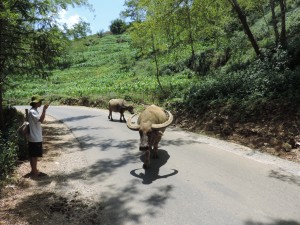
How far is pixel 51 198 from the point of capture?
7617 mm

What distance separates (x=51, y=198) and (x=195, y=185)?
334cm

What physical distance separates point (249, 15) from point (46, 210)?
113ft

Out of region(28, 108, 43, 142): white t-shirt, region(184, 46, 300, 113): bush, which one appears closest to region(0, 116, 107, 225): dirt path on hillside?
region(28, 108, 43, 142): white t-shirt

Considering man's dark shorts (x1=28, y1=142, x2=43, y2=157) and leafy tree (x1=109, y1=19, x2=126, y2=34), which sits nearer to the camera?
man's dark shorts (x1=28, y1=142, x2=43, y2=157)

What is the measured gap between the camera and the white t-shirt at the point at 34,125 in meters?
8.78

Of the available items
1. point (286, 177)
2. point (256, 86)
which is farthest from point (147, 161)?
point (256, 86)

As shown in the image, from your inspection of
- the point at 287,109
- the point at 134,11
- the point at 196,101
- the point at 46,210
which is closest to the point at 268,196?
the point at 46,210

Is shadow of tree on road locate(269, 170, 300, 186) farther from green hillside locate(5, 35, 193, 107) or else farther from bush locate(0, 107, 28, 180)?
green hillside locate(5, 35, 193, 107)

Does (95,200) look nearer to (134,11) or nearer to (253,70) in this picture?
(253,70)

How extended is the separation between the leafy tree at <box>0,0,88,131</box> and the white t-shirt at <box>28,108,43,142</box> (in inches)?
204

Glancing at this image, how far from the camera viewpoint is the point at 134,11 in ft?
87.9

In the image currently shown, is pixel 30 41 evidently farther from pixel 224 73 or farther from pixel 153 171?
pixel 224 73

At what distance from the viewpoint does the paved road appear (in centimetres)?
646

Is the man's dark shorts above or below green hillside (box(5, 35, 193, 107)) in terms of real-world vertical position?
below
